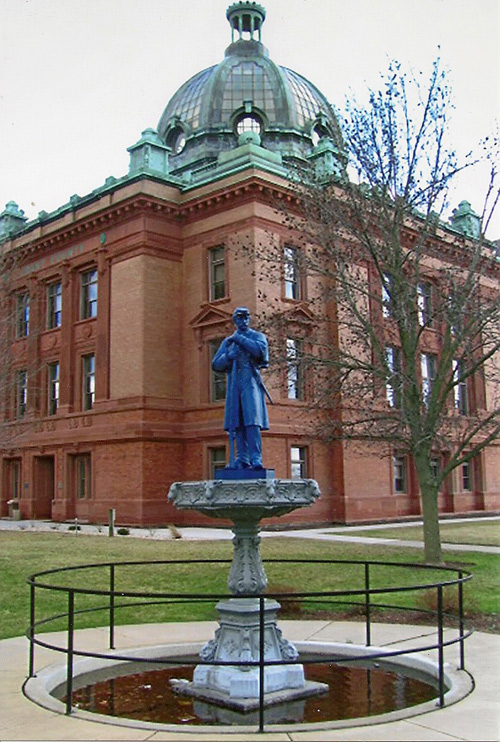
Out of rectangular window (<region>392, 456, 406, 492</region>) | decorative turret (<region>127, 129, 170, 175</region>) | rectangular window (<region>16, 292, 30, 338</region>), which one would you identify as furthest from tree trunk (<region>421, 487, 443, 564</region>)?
rectangular window (<region>16, 292, 30, 338</region>)

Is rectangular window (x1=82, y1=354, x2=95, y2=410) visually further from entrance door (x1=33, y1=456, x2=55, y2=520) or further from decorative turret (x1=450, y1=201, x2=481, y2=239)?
decorative turret (x1=450, y1=201, x2=481, y2=239)

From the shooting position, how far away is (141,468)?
3366cm

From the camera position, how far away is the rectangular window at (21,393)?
137 feet

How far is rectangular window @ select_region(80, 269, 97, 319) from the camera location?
38406 mm

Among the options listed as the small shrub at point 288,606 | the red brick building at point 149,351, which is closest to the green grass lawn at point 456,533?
the red brick building at point 149,351

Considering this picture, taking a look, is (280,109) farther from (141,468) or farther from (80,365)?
(141,468)

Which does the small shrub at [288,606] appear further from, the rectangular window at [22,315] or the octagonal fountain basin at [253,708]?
the rectangular window at [22,315]

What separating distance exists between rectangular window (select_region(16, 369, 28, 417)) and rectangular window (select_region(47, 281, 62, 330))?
10.2 ft

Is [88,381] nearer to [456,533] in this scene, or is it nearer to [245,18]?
[456,533]

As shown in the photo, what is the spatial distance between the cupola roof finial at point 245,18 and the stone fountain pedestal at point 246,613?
146 feet

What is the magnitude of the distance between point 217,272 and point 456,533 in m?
14.7

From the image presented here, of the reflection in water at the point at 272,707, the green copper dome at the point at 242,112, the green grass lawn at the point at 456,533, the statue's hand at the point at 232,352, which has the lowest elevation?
the reflection in water at the point at 272,707

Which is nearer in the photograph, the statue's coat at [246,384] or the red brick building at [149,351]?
the statue's coat at [246,384]

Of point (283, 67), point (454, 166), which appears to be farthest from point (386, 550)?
point (283, 67)
